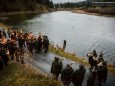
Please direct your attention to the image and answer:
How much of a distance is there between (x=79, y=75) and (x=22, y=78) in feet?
20.1

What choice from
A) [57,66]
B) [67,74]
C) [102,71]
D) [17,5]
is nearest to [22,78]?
[57,66]

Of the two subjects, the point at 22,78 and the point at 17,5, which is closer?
the point at 22,78

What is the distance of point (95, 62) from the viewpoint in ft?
84.4

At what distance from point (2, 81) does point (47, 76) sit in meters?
4.46

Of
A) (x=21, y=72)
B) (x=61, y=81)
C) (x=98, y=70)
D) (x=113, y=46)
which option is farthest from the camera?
(x=113, y=46)

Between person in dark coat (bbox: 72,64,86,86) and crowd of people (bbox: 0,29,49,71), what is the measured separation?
28.8 ft

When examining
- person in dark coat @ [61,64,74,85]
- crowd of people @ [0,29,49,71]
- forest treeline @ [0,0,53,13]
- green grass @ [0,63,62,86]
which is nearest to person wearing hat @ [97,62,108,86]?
person in dark coat @ [61,64,74,85]

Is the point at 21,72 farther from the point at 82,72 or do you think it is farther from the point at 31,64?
the point at 82,72

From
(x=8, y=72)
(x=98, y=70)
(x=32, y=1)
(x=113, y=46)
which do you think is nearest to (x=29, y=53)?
(x=8, y=72)

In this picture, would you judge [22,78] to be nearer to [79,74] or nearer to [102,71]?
Result: [79,74]

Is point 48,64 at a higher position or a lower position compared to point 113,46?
higher

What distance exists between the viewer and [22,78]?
23.7 meters

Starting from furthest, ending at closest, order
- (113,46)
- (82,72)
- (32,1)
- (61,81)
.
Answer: (32,1)
(113,46)
(61,81)
(82,72)

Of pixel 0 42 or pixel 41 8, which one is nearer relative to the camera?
pixel 0 42
